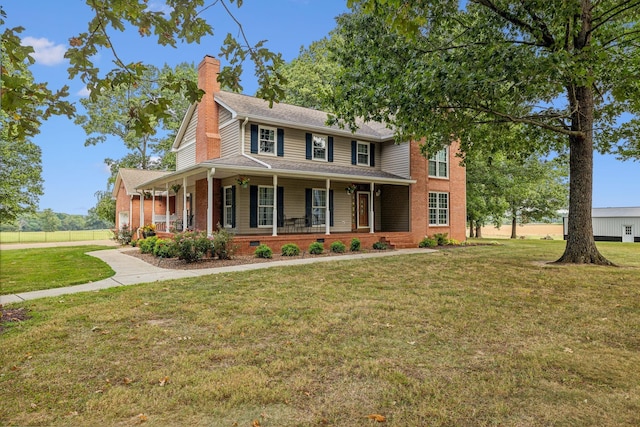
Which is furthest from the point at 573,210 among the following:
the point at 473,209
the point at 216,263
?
the point at 473,209

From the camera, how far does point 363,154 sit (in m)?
19.4

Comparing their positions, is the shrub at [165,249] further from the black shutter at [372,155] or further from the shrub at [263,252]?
the black shutter at [372,155]

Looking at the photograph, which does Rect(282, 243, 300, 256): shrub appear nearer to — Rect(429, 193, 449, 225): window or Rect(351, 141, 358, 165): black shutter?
Rect(351, 141, 358, 165): black shutter

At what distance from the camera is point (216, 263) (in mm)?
11117

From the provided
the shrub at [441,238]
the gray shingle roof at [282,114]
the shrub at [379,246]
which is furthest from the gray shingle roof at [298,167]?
the shrub at [441,238]

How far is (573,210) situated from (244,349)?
1127 cm

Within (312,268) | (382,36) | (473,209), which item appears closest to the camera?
(312,268)

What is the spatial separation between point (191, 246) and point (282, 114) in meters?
8.93

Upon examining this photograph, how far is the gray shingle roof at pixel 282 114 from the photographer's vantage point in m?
15.8

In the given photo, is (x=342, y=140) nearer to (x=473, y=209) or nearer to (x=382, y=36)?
(x=382, y=36)

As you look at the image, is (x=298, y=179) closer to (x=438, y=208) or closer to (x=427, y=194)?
(x=427, y=194)

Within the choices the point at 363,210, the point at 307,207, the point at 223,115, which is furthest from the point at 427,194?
the point at 223,115

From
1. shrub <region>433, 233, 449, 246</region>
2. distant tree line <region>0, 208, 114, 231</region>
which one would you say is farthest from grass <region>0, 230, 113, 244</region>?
shrub <region>433, 233, 449, 246</region>

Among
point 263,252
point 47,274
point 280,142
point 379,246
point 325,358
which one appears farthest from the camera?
point 280,142
